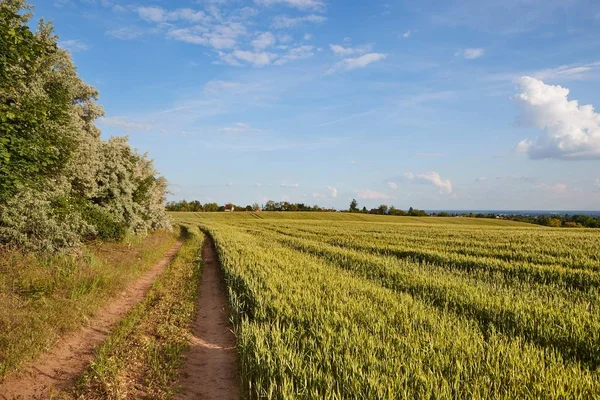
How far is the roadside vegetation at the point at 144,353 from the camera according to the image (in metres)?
5.41

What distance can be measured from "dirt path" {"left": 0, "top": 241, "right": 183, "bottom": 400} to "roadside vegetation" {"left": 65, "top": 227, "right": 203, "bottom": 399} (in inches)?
11.1

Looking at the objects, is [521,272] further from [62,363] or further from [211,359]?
[62,363]

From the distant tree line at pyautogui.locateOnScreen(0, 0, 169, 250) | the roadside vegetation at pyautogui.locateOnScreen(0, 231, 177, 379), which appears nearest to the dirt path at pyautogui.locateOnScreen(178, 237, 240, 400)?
the roadside vegetation at pyautogui.locateOnScreen(0, 231, 177, 379)

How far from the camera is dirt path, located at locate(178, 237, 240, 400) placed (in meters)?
5.57

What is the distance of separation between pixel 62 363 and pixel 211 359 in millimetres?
2570

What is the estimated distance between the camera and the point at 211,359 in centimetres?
673

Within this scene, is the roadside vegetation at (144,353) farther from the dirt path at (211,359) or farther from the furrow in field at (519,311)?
the furrow in field at (519,311)

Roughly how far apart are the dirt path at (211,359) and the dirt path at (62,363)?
73.1 inches

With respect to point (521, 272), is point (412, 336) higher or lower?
higher

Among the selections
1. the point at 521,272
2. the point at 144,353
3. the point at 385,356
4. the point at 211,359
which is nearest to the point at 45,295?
the point at 144,353

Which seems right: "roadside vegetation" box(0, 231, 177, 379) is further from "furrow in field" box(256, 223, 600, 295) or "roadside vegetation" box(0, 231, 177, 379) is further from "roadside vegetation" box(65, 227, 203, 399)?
"furrow in field" box(256, 223, 600, 295)

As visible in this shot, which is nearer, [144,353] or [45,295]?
[144,353]

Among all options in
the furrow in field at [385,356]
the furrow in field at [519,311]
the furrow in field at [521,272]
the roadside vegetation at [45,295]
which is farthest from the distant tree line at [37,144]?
the furrow in field at [521,272]

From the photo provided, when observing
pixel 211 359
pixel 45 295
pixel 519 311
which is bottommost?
pixel 211 359
